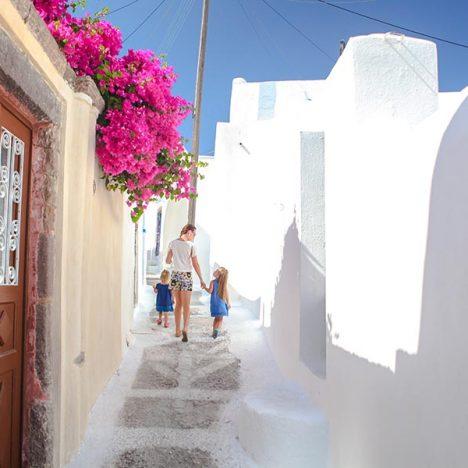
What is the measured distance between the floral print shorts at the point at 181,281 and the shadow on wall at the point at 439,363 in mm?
3441

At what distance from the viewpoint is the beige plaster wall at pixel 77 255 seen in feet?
9.11

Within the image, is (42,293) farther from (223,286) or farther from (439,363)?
(223,286)

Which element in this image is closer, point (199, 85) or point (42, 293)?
point (42, 293)

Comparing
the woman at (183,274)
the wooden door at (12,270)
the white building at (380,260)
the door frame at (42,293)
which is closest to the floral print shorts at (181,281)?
the woman at (183,274)

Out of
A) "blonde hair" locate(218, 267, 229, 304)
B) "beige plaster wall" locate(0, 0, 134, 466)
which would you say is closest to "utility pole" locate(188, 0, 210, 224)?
"blonde hair" locate(218, 267, 229, 304)

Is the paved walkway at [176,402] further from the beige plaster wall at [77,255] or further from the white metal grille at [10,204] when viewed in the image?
the white metal grille at [10,204]

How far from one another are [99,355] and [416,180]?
280 centimetres

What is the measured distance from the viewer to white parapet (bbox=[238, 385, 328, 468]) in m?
3.16

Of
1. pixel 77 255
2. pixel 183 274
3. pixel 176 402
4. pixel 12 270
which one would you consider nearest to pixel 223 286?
pixel 183 274

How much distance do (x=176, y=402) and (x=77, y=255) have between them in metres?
1.61

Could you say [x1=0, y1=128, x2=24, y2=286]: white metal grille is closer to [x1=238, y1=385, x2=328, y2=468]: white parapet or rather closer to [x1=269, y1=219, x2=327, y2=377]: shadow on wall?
[x1=238, y1=385, x2=328, y2=468]: white parapet

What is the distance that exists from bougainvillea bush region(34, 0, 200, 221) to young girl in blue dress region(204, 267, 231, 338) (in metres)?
2.49

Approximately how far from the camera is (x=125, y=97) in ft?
11.5

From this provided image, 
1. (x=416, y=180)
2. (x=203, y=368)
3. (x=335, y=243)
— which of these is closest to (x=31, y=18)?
(x=416, y=180)
